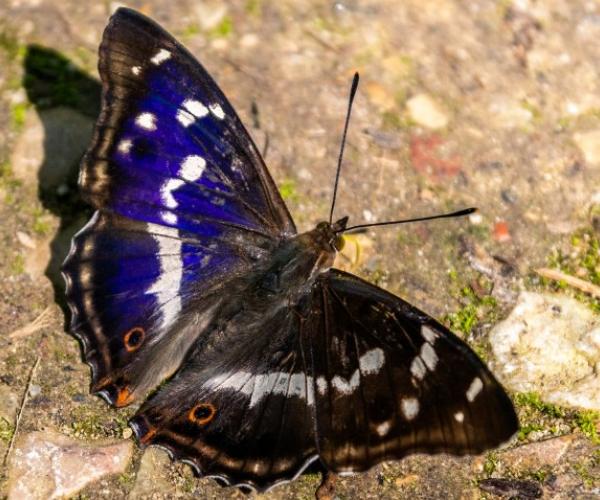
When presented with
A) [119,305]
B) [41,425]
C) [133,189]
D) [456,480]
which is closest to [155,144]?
[133,189]

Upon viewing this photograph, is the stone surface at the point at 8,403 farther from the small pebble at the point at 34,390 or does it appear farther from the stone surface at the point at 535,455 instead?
the stone surface at the point at 535,455

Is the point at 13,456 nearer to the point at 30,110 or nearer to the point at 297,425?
the point at 297,425

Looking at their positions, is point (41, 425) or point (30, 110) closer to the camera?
point (41, 425)

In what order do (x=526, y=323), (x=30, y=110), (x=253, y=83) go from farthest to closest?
(x=253, y=83) < (x=30, y=110) < (x=526, y=323)

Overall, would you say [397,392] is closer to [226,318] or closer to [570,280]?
[226,318]

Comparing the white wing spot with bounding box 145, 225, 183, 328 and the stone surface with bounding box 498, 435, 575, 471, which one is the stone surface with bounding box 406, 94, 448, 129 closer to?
the white wing spot with bounding box 145, 225, 183, 328

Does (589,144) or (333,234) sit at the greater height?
(589,144)

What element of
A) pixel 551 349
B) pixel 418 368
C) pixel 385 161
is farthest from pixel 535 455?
pixel 385 161
